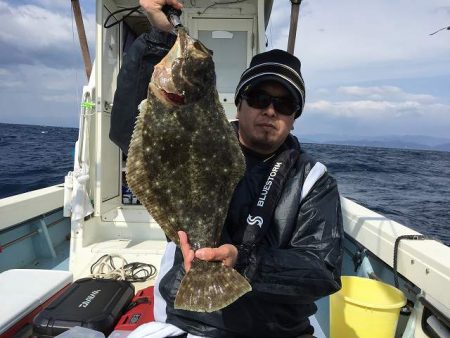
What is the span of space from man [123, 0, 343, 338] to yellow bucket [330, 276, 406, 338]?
34.1 inches

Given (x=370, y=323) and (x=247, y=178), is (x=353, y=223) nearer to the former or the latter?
(x=370, y=323)

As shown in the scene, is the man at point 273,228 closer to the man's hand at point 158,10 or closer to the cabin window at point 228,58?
the man's hand at point 158,10

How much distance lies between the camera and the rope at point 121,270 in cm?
460

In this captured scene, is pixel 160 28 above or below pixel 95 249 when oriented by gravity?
above

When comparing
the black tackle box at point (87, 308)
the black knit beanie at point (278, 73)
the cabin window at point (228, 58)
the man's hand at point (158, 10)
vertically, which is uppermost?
the cabin window at point (228, 58)

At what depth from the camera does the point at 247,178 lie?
8.39 feet

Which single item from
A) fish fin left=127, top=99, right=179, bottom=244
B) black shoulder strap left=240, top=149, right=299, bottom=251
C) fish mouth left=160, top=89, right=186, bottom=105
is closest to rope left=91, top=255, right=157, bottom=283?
black shoulder strap left=240, top=149, right=299, bottom=251

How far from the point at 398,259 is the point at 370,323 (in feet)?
2.37

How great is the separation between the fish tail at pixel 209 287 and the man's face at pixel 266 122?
1.02 m

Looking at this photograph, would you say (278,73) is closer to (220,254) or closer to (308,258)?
(308,258)

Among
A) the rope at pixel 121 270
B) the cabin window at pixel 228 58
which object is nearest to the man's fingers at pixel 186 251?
the rope at pixel 121 270

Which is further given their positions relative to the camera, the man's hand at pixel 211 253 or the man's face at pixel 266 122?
the man's face at pixel 266 122

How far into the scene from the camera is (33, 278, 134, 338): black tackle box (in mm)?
2852

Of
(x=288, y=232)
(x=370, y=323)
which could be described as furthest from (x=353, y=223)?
(x=288, y=232)
